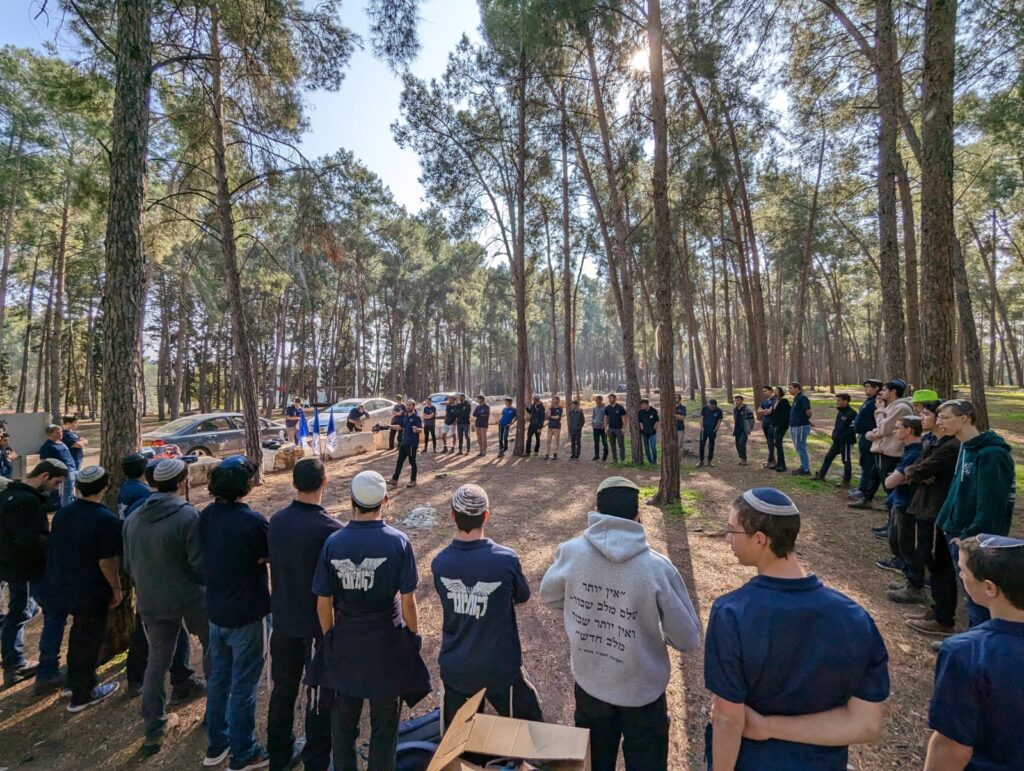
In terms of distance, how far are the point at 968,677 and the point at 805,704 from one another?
55cm

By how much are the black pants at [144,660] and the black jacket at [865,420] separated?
9.36 metres

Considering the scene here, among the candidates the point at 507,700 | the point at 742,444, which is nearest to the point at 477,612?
the point at 507,700

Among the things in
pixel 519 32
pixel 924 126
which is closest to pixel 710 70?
pixel 519 32

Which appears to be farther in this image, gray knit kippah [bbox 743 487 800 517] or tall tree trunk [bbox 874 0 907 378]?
tall tree trunk [bbox 874 0 907 378]

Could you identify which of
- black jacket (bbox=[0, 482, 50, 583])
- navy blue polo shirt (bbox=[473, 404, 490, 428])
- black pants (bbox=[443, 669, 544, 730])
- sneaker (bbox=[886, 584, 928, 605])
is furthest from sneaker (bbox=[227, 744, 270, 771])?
navy blue polo shirt (bbox=[473, 404, 490, 428])

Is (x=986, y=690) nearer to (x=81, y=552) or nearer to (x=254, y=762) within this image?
(x=254, y=762)

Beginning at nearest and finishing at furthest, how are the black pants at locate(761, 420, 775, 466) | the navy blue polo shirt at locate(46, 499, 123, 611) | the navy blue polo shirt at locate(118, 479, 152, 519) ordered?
1. the navy blue polo shirt at locate(46, 499, 123, 611)
2. the navy blue polo shirt at locate(118, 479, 152, 519)
3. the black pants at locate(761, 420, 775, 466)

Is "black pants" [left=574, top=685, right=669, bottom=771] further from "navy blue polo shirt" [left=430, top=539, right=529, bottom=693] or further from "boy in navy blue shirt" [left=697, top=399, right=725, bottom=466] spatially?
"boy in navy blue shirt" [left=697, top=399, right=725, bottom=466]

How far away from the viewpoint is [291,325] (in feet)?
131

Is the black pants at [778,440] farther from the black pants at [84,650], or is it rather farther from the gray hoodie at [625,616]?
the black pants at [84,650]

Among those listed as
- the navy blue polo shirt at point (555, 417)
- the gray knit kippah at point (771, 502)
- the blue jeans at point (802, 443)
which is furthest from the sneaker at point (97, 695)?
the blue jeans at point (802, 443)

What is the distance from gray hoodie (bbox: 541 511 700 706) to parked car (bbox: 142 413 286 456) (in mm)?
11932

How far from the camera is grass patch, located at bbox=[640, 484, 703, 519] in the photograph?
7.81m

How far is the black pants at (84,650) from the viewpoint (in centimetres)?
337
